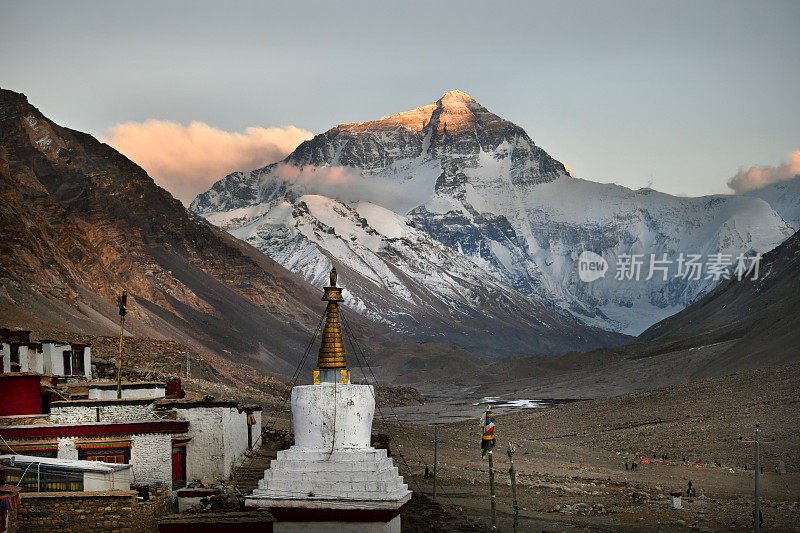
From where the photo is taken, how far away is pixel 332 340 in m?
20.0

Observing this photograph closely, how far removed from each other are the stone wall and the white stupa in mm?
5448

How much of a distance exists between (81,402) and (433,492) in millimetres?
16436

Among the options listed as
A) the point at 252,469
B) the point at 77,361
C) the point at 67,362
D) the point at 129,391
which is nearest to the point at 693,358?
the point at 77,361

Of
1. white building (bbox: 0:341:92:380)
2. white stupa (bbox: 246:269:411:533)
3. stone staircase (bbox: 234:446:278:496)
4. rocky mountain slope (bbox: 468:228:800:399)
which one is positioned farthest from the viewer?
rocky mountain slope (bbox: 468:228:800:399)

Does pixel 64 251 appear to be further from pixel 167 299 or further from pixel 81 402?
pixel 81 402

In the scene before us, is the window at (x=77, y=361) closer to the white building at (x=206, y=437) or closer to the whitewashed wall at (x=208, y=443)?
the white building at (x=206, y=437)

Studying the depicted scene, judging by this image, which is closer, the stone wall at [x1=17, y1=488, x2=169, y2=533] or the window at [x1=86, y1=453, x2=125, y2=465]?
the stone wall at [x1=17, y1=488, x2=169, y2=533]

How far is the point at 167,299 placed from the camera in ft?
578

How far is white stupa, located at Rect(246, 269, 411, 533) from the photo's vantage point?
1877 centimetres

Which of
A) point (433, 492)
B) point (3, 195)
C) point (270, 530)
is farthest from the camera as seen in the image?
point (3, 195)

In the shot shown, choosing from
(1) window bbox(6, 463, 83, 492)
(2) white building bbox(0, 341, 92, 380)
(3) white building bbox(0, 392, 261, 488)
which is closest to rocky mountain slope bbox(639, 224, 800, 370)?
(2) white building bbox(0, 341, 92, 380)

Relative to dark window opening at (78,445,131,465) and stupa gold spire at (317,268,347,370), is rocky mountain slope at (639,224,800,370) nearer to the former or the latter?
dark window opening at (78,445,131,465)

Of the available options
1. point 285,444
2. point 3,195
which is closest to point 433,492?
point 285,444

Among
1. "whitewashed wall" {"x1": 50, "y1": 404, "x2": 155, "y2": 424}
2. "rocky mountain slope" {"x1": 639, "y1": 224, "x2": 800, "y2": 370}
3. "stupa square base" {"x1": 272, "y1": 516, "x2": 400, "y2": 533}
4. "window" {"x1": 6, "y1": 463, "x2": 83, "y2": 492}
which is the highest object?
"rocky mountain slope" {"x1": 639, "y1": 224, "x2": 800, "y2": 370}
